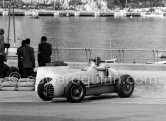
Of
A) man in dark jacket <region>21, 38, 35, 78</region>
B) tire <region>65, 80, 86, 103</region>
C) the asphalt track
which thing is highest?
man in dark jacket <region>21, 38, 35, 78</region>

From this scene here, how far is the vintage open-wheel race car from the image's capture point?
15.1m

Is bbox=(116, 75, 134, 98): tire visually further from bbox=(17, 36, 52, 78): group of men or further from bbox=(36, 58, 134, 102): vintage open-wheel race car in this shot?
bbox=(17, 36, 52, 78): group of men

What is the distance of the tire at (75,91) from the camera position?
15008 millimetres

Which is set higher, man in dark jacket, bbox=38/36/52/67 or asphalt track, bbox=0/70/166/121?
man in dark jacket, bbox=38/36/52/67

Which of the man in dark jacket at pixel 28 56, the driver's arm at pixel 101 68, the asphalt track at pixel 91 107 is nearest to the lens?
the asphalt track at pixel 91 107

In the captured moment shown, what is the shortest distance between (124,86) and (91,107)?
2630 mm

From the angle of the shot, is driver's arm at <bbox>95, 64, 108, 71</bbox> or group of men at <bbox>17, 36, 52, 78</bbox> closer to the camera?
driver's arm at <bbox>95, 64, 108, 71</bbox>

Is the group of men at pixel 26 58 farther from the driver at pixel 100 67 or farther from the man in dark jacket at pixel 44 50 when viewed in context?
the driver at pixel 100 67

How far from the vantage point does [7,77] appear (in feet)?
61.9

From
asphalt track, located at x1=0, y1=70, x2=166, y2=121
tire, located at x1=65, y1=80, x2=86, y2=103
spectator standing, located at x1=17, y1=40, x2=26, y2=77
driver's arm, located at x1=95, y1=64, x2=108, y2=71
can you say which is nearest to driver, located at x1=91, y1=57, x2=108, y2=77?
driver's arm, located at x1=95, y1=64, x2=108, y2=71

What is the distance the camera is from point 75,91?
15.2 meters

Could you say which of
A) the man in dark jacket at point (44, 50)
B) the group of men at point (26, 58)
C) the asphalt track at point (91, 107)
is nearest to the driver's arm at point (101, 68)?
the asphalt track at point (91, 107)

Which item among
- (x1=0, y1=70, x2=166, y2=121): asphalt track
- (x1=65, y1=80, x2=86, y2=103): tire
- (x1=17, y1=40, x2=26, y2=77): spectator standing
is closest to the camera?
(x1=0, y1=70, x2=166, y2=121): asphalt track

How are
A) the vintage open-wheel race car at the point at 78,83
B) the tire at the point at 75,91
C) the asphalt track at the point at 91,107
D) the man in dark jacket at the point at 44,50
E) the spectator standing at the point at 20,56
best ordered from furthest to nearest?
the man in dark jacket at the point at 44,50 < the spectator standing at the point at 20,56 < the vintage open-wheel race car at the point at 78,83 < the tire at the point at 75,91 < the asphalt track at the point at 91,107
